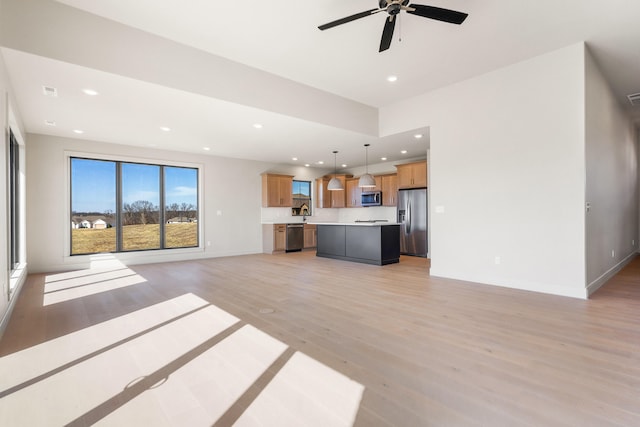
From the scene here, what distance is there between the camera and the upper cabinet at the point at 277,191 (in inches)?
348

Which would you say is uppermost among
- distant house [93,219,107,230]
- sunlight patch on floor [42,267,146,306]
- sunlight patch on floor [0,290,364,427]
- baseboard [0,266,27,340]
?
distant house [93,219,107,230]

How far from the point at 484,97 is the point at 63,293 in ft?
22.4

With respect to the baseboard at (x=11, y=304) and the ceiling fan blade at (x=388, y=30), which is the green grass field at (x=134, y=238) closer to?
the baseboard at (x=11, y=304)

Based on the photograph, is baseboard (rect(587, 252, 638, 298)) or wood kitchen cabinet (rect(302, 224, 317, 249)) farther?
wood kitchen cabinet (rect(302, 224, 317, 249))

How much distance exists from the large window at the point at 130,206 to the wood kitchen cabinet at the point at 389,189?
522 cm

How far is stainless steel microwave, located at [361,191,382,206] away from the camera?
909cm

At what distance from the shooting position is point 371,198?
923 centimetres

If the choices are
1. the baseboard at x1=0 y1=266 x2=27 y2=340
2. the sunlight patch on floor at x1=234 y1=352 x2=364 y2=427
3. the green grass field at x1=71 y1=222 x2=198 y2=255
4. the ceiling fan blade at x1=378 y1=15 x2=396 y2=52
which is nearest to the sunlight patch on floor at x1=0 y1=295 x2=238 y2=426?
the baseboard at x1=0 y1=266 x2=27 y2=340

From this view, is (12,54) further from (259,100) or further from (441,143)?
(441,143)

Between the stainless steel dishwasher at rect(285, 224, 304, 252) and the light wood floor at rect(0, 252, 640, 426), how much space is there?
15.6 ft

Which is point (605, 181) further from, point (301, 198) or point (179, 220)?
point (179, 220)

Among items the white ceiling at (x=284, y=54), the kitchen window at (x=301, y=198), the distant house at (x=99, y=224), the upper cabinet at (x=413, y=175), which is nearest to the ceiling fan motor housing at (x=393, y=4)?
the white ceiling at (x=284, y=54)

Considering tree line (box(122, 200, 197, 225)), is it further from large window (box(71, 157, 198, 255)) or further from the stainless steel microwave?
the stainless steel microwave

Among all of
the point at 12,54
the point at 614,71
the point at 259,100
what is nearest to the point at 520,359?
the point at 259,100
